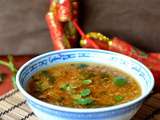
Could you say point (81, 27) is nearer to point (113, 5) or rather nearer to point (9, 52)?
point (113, 5)

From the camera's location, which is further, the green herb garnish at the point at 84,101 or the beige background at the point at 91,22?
the beige background at the point at 91,22

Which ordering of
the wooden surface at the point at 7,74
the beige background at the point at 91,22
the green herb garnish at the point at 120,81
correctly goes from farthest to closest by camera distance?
the beige background at the point at 91,22, the wooden surface at the point at 7,74, the green herb garnish at the point at 120,81

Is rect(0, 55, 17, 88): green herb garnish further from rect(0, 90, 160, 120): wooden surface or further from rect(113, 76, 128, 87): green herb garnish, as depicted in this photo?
rect(113, 76, 128, 87): green herb garnish

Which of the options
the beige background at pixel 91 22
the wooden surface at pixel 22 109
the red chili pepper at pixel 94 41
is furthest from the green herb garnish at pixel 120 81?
the beige background at pixel 91 22

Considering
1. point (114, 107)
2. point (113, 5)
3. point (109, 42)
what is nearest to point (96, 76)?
point (114, 107)

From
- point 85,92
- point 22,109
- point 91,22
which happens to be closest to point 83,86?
point 85,92

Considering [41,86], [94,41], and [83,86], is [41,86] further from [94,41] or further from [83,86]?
[94,41]

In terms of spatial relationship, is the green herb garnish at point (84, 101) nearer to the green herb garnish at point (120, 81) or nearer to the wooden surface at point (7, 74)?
the green herb garnish at point (120, 81)
